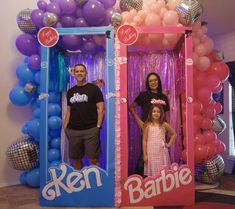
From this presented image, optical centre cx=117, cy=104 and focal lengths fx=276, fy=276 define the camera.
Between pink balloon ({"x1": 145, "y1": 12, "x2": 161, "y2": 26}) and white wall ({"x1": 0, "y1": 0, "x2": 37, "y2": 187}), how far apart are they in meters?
1.81

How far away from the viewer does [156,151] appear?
2984 mm

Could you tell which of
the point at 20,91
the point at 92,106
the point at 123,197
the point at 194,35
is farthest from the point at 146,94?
the point at 20,91

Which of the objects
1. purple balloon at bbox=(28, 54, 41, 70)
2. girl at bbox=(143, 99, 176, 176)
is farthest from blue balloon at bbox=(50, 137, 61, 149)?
girl at bbox=(143, 99, 176, 176)

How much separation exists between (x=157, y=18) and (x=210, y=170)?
6.56 feet

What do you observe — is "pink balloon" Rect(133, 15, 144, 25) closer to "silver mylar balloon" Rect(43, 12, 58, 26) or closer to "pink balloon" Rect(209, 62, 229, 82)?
"silver mylar balloon" Rect(43, 12, 58, 26)

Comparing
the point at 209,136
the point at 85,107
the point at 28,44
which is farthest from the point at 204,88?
the point at 28,44

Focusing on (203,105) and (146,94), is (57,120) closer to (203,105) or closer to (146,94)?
(146,94)

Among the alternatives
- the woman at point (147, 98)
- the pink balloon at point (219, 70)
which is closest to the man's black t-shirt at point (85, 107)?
the woman at point (147, 98)

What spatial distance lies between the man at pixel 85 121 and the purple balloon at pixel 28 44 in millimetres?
722

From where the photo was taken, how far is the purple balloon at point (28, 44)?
3367 millimetres

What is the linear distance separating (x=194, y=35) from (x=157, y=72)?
63 cm

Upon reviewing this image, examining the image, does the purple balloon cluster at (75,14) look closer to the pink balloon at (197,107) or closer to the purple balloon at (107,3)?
the purple balloon at (107,3)

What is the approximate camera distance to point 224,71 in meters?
A: 3.59

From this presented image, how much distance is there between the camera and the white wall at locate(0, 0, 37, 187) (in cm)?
369
